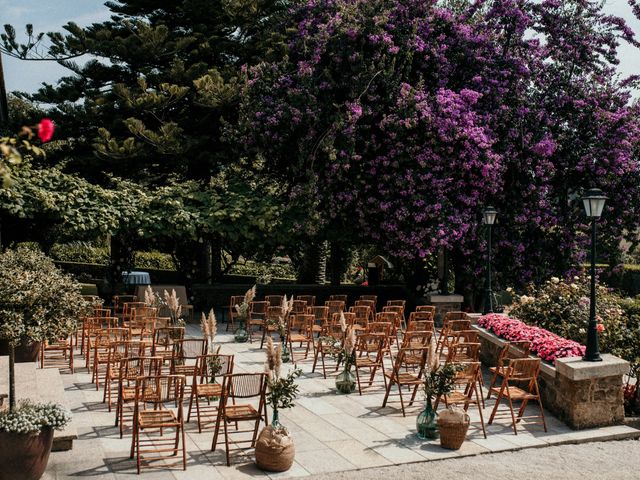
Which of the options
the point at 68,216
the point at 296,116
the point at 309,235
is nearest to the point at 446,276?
the point at 309,235

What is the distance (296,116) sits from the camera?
18.2 m

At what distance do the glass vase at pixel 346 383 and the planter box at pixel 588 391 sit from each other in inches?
109

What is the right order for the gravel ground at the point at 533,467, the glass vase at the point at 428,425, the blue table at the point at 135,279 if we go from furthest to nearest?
1. the blue table at the point at 135,279
2. the glass vase at the point at 428,425
3. the gravel ground at the point at 533,467

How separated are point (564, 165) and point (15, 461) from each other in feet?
54.3

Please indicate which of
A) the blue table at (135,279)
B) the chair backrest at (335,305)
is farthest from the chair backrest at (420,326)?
the blue table at (135,279)

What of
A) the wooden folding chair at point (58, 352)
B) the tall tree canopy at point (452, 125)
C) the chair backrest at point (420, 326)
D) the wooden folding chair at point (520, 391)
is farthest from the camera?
the tall tree canopy at point (452, 125)

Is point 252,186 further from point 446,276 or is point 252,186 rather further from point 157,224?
point 446,276

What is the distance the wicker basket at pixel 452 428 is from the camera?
806 cm

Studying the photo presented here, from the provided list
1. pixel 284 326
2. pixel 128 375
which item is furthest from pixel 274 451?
pixel 284 326

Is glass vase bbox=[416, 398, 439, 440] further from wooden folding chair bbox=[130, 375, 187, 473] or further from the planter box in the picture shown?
wooden folding chair bbox=[130, 375, 187, 473]

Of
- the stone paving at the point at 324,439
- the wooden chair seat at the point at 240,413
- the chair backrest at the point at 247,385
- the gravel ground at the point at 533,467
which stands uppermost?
the chair backrest at the point at 247,385

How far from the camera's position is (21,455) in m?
6.42

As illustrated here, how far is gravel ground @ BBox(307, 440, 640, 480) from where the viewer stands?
7.38 m

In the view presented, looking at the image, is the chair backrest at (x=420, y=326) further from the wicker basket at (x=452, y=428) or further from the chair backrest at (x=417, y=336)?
the wicker basket at (x=452, y=428)
